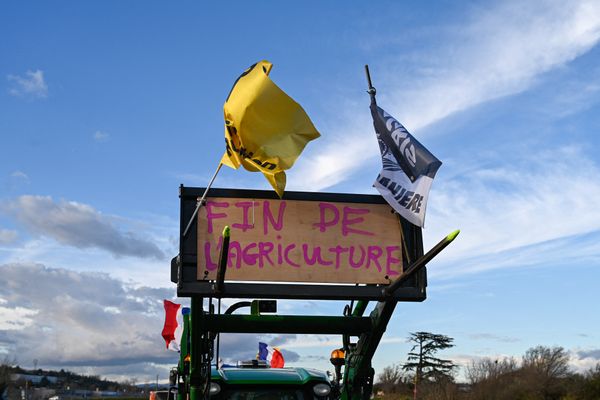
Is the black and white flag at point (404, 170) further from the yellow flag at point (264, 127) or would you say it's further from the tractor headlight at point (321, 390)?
the tractor headlight at point (321, 390)

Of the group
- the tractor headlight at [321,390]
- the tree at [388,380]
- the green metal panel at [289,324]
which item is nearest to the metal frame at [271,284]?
the green metal panel at [289,324]

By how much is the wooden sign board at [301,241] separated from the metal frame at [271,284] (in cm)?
5

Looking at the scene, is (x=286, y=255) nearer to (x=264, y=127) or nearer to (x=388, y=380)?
(x=264, y=127)

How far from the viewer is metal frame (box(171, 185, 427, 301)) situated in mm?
6469

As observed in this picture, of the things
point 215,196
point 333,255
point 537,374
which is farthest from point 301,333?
point 537,374

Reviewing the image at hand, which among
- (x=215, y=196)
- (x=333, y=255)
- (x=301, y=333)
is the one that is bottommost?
(x=301, y=333)

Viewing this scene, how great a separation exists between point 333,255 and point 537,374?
4724 cm

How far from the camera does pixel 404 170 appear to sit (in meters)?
7.06

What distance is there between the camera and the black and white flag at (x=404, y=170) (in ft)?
22.4

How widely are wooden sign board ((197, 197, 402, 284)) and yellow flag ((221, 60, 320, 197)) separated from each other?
309 mm

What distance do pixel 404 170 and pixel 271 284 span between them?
1566 millimetres

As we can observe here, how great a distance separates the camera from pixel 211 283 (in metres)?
6.47

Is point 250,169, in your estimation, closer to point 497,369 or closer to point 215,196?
point 215,196

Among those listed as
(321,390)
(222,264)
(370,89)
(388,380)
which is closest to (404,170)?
(370,89)
